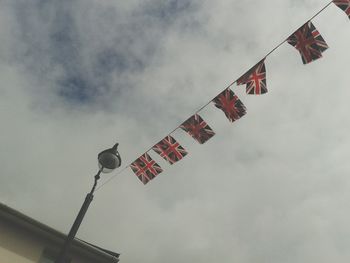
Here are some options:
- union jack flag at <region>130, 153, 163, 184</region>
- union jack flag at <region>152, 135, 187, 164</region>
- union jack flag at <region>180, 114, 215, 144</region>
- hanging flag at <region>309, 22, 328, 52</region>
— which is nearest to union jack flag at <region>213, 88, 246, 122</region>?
union jack flag at <region>180, 114, 215, 144</region>

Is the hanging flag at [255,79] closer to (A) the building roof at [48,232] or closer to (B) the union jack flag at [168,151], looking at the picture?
(B) the union jack flag at [168,151]

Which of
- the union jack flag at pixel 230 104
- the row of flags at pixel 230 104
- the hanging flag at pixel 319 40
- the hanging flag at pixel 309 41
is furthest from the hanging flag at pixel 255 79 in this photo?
the hanging flag at pixel 319 40

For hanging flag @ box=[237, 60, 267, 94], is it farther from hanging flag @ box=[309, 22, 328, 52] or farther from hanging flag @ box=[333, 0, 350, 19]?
hanging flag @ box=[333, 0, 350, 19]

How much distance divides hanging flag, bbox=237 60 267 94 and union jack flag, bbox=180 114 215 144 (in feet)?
7.83

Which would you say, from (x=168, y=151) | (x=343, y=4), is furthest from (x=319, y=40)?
(x=168, y=151)

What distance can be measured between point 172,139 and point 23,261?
23.7ft

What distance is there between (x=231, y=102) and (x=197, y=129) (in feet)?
5.64

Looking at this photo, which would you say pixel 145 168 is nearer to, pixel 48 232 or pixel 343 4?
pixel 48 232

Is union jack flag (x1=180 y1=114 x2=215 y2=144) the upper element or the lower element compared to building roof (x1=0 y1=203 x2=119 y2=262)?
upper

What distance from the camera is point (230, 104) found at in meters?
11.7

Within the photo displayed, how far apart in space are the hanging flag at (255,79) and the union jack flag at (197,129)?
2.39 m

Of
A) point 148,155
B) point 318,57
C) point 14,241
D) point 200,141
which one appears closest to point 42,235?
point 14,241

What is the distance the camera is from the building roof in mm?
12570

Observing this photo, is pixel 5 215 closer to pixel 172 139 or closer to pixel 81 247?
pixel 81 247
